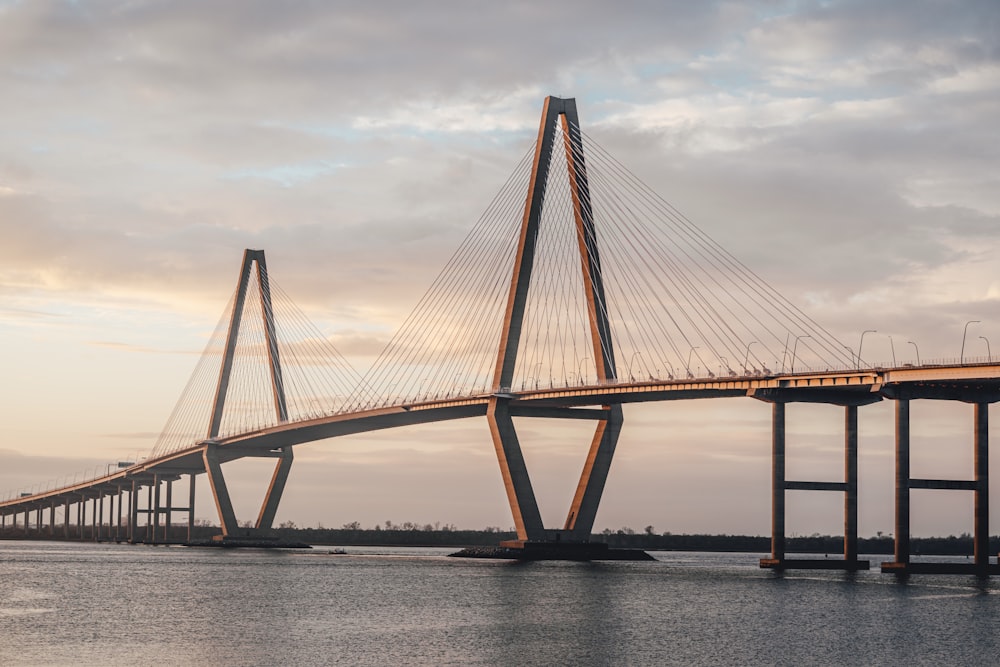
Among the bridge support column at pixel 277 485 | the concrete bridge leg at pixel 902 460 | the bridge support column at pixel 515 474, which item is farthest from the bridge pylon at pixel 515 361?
the bridge support column at pixel 277 485

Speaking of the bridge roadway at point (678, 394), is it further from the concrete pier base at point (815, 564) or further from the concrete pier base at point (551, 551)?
the concrete pier base at point (815, 564)

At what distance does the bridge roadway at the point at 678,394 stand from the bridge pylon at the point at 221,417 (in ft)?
15.2

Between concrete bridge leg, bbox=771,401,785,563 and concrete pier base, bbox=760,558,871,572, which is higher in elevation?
concrete bridge leg, bbox=771,401,785,563

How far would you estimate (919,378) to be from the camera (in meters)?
66.8

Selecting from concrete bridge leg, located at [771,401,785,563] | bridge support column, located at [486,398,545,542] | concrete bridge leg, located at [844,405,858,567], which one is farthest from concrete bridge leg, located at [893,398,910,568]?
bridge support column, located at [486,398,545,542]

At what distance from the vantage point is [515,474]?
80.8 m

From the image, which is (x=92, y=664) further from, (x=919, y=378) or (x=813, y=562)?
(x=813, y=562)

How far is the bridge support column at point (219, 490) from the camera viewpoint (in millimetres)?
125312

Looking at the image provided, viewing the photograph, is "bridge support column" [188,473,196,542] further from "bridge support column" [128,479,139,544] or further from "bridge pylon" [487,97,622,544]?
"bridge pylon" [487,97,622,544]

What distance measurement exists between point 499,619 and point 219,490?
3288 inches

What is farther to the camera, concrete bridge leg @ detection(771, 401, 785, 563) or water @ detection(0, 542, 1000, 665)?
concrete bridge leg @ detection(771, 401, 785, 563)

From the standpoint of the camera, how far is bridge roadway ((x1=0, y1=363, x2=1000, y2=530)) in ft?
222

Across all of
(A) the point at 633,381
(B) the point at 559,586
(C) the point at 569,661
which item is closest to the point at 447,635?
(C) the point at 569,661

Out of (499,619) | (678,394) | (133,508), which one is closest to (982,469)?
(678,394)
